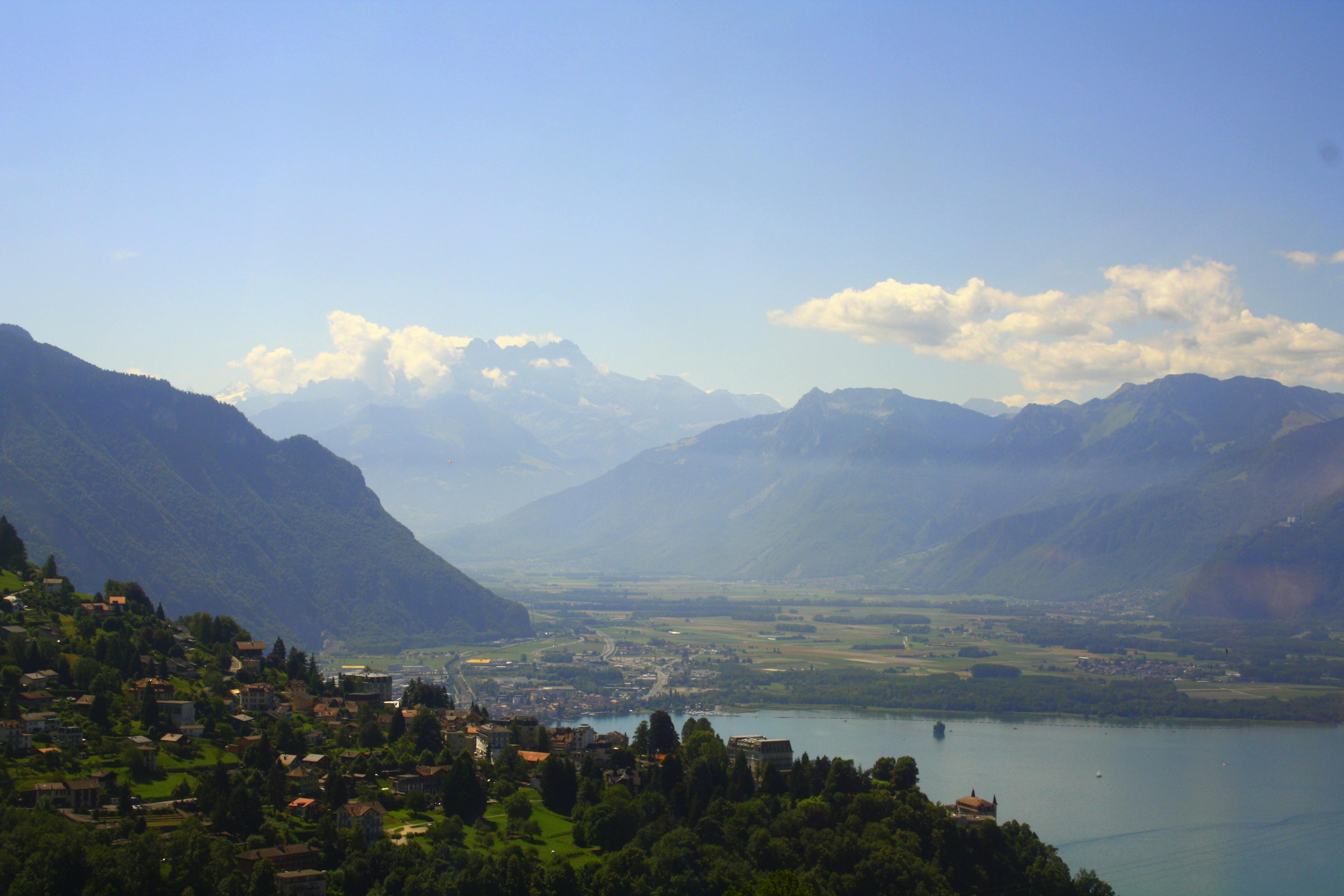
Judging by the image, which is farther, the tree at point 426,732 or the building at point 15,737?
the tree at point 426,732

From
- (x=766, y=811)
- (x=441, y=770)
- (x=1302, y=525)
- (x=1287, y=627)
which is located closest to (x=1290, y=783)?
(x=766, y=811)

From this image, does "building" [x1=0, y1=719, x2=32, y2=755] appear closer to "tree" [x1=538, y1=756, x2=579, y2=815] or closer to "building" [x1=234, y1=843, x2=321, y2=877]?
"building" [x1=234, y1=843, x2=321, y2=877]

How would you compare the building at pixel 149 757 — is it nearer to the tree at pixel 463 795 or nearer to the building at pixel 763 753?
the tree at pixel 463 795

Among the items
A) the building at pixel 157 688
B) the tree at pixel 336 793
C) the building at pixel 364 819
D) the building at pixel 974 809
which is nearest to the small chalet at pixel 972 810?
the building at pixel 974 809

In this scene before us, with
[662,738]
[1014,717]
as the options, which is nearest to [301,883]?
[662,738]

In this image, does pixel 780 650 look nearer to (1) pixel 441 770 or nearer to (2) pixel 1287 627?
(2) pixel 1287 627

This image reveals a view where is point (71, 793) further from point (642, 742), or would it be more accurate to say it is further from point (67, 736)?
point (642, 742)
